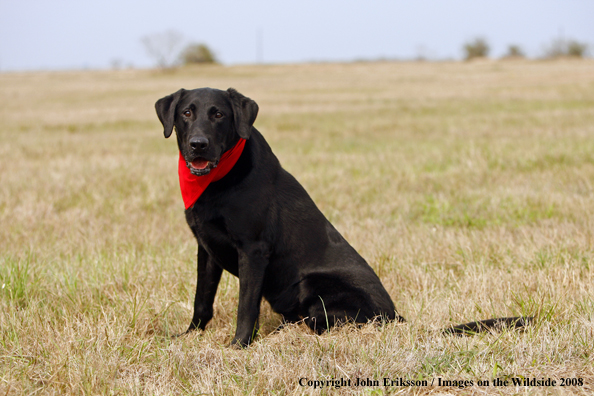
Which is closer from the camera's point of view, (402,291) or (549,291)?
(549,291)

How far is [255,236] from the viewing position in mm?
2818

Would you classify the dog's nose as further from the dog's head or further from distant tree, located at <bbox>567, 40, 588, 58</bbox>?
distant tree, located at <bbox>567, 40, 588, 58</bbox>

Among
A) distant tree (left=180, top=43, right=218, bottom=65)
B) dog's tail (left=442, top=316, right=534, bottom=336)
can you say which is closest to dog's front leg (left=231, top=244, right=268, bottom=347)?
dog's tail (left=442, top=316, right=534, bottom=336)

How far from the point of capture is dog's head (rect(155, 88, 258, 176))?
8.95ft

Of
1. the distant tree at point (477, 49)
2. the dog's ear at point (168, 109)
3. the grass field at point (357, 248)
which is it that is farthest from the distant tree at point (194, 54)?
the dog's ear at point (168, 109)

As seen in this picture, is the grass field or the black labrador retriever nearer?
the grass field

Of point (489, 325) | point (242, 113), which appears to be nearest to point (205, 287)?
point (242, 113)

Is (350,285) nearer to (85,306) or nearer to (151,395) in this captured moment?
(151,395)

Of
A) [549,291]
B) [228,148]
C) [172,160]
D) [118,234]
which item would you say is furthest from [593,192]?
[172,160]

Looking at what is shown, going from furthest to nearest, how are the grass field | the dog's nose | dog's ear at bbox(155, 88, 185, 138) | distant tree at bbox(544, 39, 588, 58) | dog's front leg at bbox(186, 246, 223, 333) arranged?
distant tree at bbox(544, 39, 588, 58)
dog's front leg at bbox(186, 246, 223, 333)
dog's ear at bbox(155, 88, 185, 138)
the dog's nose
the grass field

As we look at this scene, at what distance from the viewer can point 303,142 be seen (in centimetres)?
1170

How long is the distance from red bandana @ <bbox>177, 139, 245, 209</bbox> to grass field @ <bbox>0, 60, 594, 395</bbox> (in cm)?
78

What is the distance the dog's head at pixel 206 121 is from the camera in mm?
2727

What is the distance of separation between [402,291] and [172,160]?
6.49 metres
